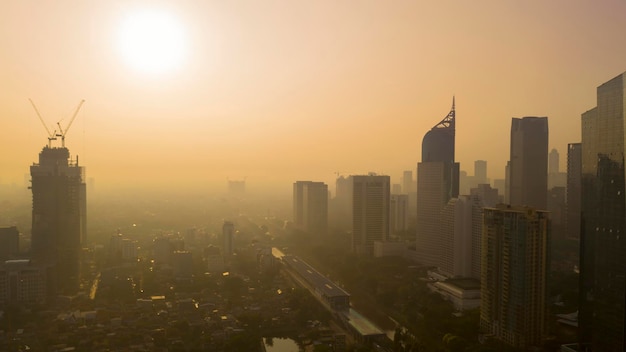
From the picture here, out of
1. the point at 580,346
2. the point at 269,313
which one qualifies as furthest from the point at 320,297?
the point at 580,346

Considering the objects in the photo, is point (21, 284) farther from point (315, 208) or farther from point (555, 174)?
point (555, 174)

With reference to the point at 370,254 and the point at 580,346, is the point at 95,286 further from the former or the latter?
the point at 580,346

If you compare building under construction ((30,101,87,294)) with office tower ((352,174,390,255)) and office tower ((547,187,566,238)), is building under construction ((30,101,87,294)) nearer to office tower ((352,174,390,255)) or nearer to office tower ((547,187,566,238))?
office tower ((352,174,390,255))

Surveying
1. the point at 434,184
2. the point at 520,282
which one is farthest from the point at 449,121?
the point at 520,282

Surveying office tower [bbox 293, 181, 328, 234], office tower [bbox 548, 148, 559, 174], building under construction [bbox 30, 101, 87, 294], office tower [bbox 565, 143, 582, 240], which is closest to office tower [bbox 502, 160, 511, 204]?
office tower [bbox 565, 143, 582, 240]

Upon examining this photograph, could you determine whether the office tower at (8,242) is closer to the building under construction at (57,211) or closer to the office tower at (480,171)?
the building under construction at (57,211)
